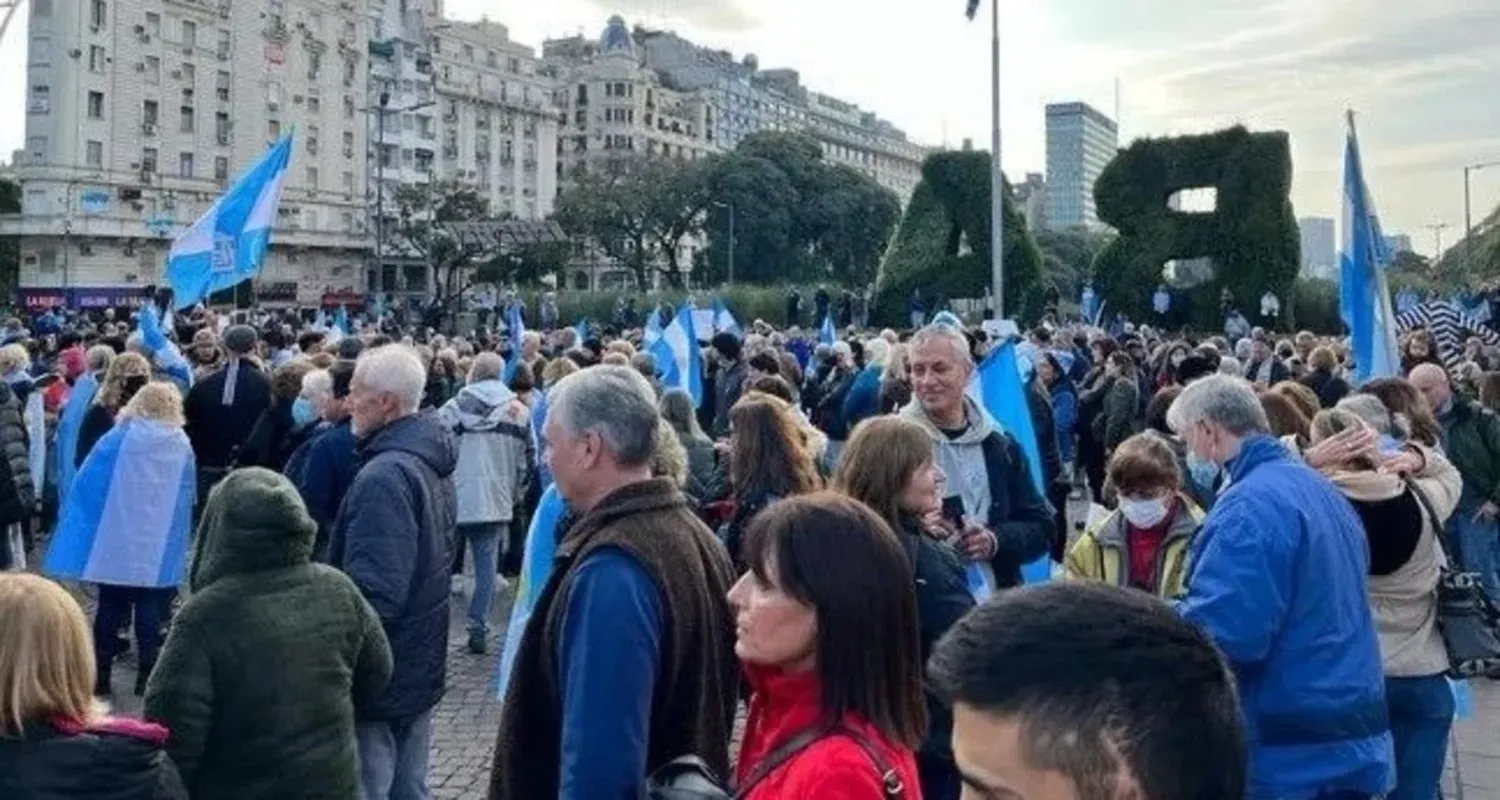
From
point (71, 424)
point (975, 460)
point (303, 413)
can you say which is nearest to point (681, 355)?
point (71, 424)

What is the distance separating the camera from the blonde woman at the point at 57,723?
115 inches

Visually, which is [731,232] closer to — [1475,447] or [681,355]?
[681,355]

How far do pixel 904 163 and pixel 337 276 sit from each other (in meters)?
114

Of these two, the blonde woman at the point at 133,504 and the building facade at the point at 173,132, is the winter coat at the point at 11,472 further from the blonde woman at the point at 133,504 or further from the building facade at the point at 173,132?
the building facade at the point at 173,132

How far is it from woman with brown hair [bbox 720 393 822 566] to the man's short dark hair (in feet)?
11.5

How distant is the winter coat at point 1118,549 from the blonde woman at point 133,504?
4567 millimetres

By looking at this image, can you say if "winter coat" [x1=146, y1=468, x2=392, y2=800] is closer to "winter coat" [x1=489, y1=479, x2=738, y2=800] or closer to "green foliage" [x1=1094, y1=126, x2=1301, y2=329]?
"winter coat" [x1=489, y1=479, x2=738, y2=800]

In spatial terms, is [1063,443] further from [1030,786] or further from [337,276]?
[337,276]

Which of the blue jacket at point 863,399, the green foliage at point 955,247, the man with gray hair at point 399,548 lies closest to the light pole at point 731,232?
the green foliage at point 955,247

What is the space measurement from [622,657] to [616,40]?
133m

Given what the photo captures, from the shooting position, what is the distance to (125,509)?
7.24 meters

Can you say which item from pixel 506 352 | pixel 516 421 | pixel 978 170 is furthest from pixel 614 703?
pixel 978 170

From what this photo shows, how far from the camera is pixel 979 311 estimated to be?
38.3 m

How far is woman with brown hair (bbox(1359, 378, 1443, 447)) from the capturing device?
6133 millimetres
